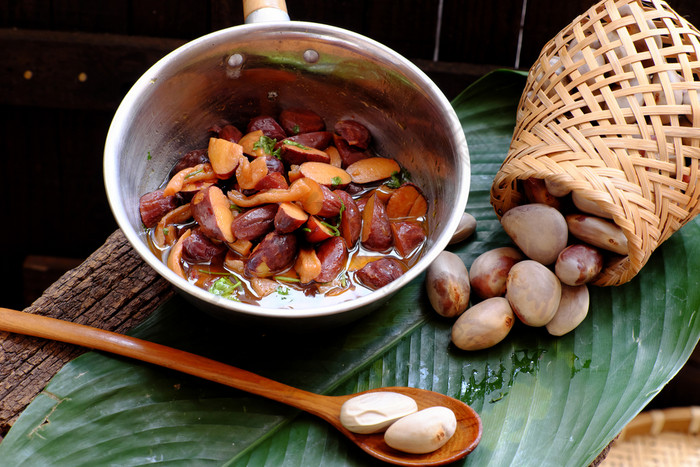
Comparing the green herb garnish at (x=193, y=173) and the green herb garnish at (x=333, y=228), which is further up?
the green herb garnish at (x=193, y=173)

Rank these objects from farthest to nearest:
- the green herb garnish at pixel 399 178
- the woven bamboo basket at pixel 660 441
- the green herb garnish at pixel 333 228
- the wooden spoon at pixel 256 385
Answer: the woven bamboo basket at pixel 660 441 < the green herb garnish at pixel 399 178 < the green herb garnish at pixel 333 228 < the wooden spoon at pixel 256 385

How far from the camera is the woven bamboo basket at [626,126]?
99 centimetres

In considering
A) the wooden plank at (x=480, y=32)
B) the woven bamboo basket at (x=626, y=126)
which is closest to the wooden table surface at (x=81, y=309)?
the woven bamboo basket at (x=626, y=126)

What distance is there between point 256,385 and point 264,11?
2.07ft

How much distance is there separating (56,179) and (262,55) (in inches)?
35.5

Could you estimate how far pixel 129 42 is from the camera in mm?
1592

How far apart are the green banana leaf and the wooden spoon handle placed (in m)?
0.03

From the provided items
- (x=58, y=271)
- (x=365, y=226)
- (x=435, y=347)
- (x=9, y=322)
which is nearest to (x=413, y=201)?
(x=365, y=226)

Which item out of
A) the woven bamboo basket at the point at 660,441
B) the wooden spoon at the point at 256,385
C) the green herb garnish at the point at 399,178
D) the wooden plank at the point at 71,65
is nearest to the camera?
the wooden spoon at the point at 256,385

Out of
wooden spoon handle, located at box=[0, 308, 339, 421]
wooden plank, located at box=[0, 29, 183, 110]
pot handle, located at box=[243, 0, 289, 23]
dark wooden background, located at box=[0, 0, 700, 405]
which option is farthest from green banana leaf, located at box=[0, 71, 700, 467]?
wooden plank, located at box=[0, 29, 183, 110]

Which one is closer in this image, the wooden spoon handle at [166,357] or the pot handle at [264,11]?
the wooden spoon handle at [166,357]

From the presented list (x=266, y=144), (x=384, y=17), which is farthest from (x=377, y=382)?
(x=384, y=17)

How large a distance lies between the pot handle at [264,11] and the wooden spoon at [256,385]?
0.58 metres

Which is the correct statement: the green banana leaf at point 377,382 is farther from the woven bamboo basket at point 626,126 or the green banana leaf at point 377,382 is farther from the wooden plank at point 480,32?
the wooden plank at point 480,32
